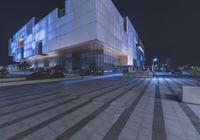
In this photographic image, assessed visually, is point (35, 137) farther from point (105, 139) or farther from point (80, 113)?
point (80, 113)

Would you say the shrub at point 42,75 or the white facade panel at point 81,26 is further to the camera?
the white facade panel at point 81,26

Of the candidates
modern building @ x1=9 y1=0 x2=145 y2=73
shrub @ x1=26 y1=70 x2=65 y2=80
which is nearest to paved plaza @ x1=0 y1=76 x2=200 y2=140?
shrub @ x1=26 y1=70 x2=65 y2=80

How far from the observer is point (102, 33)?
3259cm

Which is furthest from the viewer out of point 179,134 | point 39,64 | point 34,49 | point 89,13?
point 39,64

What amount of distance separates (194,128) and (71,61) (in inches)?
1660

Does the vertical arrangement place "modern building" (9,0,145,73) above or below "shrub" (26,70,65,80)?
above

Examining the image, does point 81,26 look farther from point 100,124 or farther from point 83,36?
point 100,124

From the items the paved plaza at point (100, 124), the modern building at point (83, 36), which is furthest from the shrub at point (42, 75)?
the paved plaza at point (100, 124)

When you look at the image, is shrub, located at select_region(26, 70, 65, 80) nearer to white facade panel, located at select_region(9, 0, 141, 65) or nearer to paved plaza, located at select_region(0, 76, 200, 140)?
white facade panel, located at select_region(9, 0, 141, 65)

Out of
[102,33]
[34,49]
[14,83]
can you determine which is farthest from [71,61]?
[14,83]

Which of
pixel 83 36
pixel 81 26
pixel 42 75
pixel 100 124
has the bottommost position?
pixel 100 124

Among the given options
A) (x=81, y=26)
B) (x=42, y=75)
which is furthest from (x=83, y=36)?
(x=42, y=75)

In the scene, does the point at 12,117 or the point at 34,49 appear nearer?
the point at 12,117

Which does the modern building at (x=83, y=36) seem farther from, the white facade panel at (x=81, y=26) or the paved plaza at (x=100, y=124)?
the paved plaza at (x=100, y=124)
